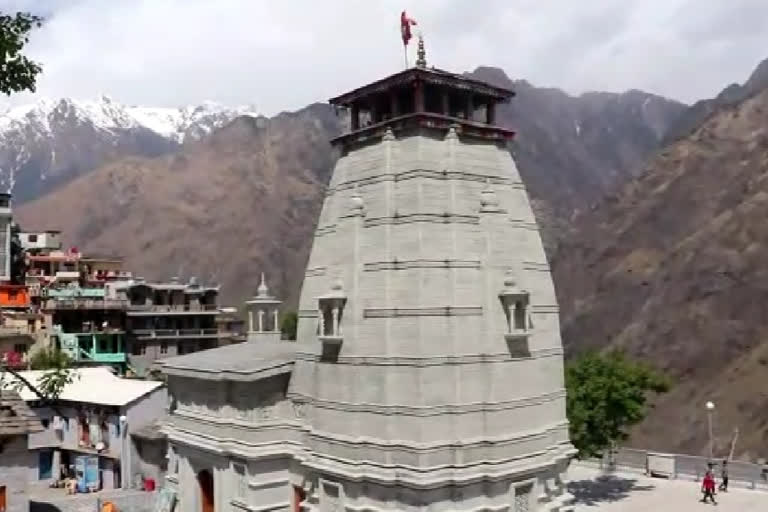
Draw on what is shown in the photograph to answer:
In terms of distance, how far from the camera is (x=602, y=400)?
125 ft

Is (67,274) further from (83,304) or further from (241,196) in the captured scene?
(241,196)

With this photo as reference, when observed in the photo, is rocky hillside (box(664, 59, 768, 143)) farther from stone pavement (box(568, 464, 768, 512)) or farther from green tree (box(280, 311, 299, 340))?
stone pavement (box(568, 464, 768, 512))

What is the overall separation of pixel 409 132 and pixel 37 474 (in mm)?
32532

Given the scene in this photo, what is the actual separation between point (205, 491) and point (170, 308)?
1726 inches

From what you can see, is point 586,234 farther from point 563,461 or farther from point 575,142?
point 563,461

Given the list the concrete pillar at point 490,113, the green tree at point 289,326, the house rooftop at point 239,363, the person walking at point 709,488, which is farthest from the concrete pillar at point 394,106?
the green tree at point 289,326

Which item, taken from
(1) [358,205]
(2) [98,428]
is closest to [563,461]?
(1) [358,205]

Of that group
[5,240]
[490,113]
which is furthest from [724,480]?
[5,240]

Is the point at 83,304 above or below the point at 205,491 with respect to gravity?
above

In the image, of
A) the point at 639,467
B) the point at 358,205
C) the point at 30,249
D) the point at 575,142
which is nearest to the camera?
the point at 358,205

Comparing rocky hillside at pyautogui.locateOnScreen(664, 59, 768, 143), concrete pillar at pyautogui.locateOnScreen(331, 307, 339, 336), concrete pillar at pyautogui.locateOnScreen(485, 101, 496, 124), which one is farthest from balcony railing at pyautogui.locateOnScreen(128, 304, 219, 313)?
rocky hillside at pyautogui.locateOnScreen(664, 59, 768, 143)

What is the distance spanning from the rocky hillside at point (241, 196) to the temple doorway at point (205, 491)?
99656 millimetres

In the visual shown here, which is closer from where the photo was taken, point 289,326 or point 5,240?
point 5,240

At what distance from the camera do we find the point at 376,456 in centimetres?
2383
